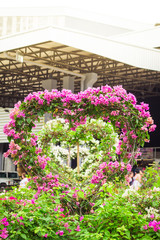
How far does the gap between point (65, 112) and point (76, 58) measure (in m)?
15.1

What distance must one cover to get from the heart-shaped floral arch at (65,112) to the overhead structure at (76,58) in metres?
9.09

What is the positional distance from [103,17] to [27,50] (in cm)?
3689

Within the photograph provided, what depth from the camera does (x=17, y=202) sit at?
4.51 meters

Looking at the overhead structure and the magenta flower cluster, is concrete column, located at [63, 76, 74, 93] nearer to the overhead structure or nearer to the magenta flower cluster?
the overhead structure

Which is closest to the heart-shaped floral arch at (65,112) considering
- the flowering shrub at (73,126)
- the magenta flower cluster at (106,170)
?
the flowering shrub at (73,126)

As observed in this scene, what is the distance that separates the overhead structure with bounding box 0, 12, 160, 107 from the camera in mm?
15258

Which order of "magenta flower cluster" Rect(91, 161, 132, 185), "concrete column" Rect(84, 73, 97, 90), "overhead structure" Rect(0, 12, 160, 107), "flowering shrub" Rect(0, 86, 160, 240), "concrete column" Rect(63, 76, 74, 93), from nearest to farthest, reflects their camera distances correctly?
1. "flowering shrub" Rect(0, 86, 160, 240)
2. "magenta flower cluster" Rect(91, 161, 132, 185)
3. "overhead structure" Rect(0, 12, 160, 107)
4. "concrete column" Rect(84, 73, 97, 90)
5. "concrete column" Rect(63, 76, 74, 93)

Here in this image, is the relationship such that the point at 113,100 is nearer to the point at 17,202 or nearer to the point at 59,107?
the point at 59,107

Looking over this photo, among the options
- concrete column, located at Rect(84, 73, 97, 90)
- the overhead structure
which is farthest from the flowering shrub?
concrete column, located at Rect(84, 73, 97, 90)

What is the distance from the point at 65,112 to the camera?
598 centimetres

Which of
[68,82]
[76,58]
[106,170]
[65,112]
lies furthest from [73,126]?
[68,82]

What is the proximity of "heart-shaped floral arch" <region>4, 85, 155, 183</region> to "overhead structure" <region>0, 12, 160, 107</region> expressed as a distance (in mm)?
Result: 9094

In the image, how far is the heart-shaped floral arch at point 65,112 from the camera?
591 cm

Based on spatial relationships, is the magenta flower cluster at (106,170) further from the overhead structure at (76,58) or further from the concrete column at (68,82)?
the concrete column at (68,82)
